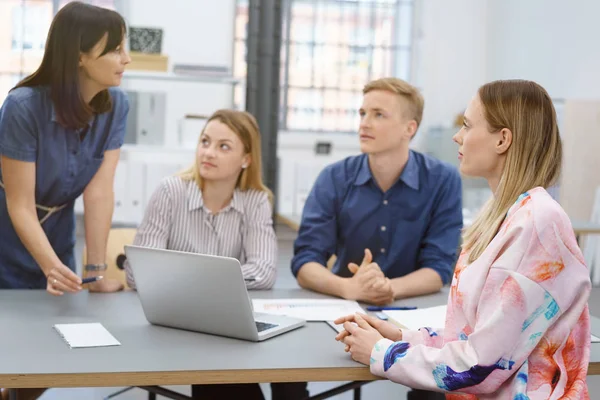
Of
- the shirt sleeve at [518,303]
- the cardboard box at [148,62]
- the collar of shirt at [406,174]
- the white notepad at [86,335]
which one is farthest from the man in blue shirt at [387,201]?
the cardboard box at [148,62]

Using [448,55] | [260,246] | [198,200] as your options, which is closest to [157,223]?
[198,200]

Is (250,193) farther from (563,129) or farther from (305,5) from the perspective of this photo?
(305,5)

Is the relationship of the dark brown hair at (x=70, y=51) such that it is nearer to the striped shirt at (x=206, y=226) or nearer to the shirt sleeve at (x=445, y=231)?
the striped shirt at (x=206, y=226)

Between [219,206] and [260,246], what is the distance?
0.61 ft

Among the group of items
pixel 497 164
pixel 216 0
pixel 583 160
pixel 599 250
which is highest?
pixel 216 0

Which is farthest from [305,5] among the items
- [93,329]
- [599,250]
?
[93,329]

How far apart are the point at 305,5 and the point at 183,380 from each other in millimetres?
6884

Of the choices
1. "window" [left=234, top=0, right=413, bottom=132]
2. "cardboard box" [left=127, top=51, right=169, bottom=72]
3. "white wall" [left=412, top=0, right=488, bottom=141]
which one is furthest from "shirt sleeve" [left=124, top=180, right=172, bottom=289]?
"white wall" [left=412, top=0, right=488, bottom=141]

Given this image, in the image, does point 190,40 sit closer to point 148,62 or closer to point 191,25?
point 191,25

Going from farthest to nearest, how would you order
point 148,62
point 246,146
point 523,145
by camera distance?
point 148,62, point 246,146, point 523,145

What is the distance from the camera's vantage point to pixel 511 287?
51.1 inches

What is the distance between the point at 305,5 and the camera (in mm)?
7918

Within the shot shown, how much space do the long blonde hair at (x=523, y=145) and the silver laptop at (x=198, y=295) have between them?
1.54ft

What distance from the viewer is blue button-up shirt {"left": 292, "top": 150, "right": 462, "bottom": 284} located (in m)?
2.48
